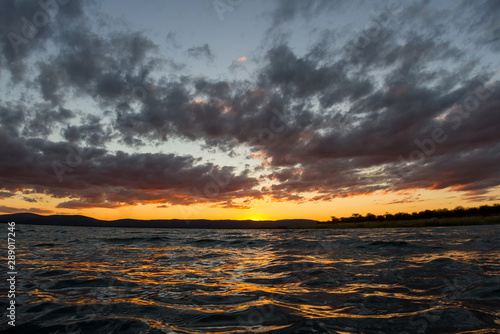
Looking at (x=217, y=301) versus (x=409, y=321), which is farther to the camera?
(x=217, y=301)

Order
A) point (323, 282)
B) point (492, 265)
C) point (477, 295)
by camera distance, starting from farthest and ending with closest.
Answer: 1. point (492, 265)
2. point (323, 282)
3. point (477, 295)

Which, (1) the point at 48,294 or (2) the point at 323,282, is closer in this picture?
(1) the point at 48,294

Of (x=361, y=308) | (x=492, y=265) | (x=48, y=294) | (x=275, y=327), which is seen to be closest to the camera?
(x=275, y=327)

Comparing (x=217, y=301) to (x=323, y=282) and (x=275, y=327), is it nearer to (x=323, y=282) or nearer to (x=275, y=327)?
(x=275, y=327)

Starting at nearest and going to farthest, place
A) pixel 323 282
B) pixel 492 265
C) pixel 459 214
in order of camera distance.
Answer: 1. pixel 323 282
2. pixel 492 265
3. pixel 459 214

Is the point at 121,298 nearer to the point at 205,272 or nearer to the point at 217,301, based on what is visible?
the point at 217,301

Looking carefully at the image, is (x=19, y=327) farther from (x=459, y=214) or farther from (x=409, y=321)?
(x=459, y=214)

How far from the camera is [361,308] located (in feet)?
22.2

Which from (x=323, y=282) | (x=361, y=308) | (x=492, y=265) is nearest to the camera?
(x=361, y=308)

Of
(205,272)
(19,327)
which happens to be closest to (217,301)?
(19,327)

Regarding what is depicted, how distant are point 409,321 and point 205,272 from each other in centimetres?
898

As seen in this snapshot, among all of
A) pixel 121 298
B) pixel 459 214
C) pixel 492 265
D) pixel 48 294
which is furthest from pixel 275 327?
pixel 459 214

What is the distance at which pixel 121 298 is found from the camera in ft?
26.4

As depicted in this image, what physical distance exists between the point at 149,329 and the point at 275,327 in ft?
8.51
